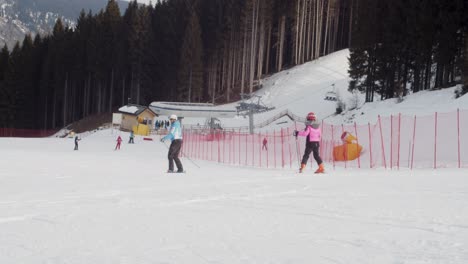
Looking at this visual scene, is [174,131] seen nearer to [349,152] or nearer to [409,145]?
[409,145]

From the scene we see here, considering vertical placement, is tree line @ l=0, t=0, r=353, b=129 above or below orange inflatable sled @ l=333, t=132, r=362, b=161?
above

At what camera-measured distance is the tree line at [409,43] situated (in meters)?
31.5

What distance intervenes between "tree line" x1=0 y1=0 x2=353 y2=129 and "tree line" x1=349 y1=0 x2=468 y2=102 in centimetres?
2237

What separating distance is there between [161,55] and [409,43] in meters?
42.2

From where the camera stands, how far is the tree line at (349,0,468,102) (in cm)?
3153

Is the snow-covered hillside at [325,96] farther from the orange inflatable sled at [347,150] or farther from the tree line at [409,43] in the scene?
the orange inflatable sled at [347,150]

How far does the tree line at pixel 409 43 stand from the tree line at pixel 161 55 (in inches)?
881

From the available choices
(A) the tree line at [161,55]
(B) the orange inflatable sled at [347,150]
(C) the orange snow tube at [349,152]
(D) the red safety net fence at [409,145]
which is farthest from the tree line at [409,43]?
(A) the tree line at [161,55]

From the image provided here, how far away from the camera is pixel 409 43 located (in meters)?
34.4

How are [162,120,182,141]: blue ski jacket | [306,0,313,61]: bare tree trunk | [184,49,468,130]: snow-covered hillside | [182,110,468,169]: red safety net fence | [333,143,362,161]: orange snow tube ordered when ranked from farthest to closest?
[306,0,313,61]: bare tree trunk < [184,49,468,130]: snow-covered hillside < [333,143,362,161]: orange snow tube < [182,110,468,169]: red safety net fence < [162,120,182,141]: blue ski jacket

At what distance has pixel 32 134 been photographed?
6519 centimetres

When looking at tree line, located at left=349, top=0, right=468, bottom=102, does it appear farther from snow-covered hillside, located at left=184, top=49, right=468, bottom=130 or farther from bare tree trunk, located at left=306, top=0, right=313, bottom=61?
bare tree trunk, located at left=306, top=0, right=313, bottom=61

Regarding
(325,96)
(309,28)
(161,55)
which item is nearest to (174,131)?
(325,96)

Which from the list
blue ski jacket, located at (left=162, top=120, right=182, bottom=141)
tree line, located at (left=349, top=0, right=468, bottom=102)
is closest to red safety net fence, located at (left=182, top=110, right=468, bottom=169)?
blue ski jacket, located at (left=162, top=120, right=182, bottom=141)
